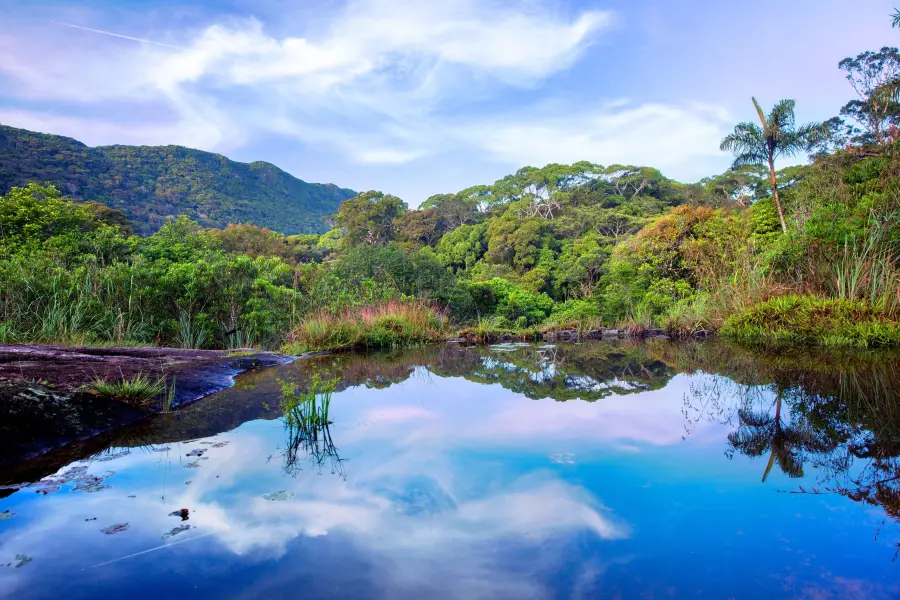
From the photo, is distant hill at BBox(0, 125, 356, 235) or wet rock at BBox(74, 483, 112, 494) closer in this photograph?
wet rock at BBox(74, 483, 112, 494)

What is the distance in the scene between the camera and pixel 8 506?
2.32 metres

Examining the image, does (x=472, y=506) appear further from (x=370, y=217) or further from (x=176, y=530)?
(x=370, y=217)

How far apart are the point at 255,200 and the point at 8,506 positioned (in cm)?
6703

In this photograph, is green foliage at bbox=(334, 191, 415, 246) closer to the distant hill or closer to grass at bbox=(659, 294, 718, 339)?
the distant hill

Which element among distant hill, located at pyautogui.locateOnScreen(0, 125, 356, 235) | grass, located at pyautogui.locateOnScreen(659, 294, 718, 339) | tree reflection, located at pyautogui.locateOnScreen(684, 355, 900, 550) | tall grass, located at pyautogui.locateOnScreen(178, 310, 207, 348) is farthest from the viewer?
distant hill, located at pyautogui.locateOnScreen(0, 125, 356, 235)

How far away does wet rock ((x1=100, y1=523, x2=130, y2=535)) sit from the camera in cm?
211

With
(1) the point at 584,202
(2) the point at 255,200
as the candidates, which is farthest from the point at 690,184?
(2) the point at 255,200

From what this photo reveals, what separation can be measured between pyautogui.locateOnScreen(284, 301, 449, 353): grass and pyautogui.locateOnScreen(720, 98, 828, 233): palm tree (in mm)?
15882

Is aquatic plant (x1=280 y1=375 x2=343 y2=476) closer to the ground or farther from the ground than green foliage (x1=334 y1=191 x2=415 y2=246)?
closer to the ground

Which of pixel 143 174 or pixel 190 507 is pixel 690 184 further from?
pixel 143 174

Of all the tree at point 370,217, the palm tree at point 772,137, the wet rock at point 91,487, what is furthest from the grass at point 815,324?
the tree at point 370,217

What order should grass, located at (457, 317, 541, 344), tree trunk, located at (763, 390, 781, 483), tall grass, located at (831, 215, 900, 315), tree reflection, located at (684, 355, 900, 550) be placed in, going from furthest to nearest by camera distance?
grass, located at (457, 317, 541, 344), tall grass, located at (831, 215, 900, 315), tree trunk, located at (763, 390, 781, 483), tree reflection, located at (684, 355, 900, 550)

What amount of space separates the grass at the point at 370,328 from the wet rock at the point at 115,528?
565 cm

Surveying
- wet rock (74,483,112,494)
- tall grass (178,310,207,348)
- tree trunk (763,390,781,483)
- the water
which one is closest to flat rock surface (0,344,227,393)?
the water
